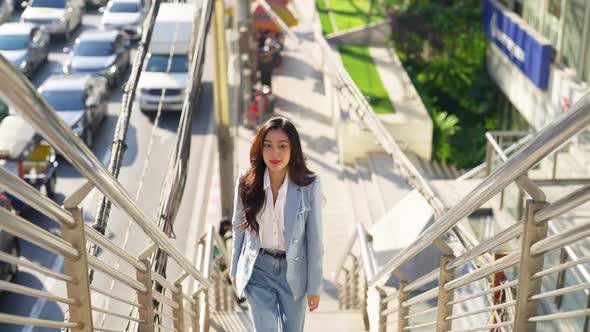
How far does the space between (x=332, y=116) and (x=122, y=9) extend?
1052cm

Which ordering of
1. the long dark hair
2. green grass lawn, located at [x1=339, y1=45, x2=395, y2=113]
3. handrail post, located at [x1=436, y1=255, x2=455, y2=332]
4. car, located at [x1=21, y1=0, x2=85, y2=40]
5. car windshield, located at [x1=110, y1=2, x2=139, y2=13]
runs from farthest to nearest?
1. car windshield, located at [x1=110, y1=2, x2=139, y2=13]
2. car, located at [x1=21, y1=0, x2=85, y2=40]
3. green grass lawn, located at [x1=339, y1=45, x2=395, y2=113]
4. the long dark hair
5. handrail post, located at [x1=436, y1=255, x2=455, y2=332]

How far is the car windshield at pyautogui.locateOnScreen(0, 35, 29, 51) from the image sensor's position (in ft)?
89.8

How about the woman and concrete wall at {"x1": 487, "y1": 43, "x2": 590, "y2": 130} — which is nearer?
the woman

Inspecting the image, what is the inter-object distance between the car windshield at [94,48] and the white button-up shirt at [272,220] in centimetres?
2307

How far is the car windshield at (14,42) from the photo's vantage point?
89.8ft

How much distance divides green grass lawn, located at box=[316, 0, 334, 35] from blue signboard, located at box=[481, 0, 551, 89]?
14.4ft

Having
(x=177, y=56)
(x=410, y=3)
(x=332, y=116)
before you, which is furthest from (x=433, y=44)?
(x=177, y=56)

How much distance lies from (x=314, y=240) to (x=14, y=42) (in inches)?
935

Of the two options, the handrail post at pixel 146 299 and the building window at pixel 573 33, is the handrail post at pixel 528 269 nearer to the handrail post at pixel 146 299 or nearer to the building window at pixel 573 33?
the handrail post at pixel 146 299

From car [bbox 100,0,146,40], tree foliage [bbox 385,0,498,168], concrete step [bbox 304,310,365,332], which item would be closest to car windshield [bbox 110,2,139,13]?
car [bbox 100,0,146,40]

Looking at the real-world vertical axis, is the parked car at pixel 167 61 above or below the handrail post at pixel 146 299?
above

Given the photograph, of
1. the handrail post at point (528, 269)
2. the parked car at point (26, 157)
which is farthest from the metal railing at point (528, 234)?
the parked car at point (26, 157)

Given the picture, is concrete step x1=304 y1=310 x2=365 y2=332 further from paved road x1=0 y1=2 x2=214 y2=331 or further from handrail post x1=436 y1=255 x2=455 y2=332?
handrail post x1=436 y1=255 x2=455 y2=332

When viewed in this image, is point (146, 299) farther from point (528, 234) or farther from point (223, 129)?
point (223, 129)
